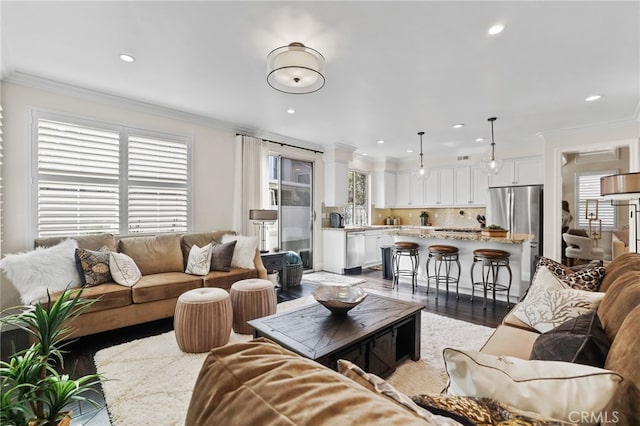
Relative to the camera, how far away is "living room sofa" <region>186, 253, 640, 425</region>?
1.61 ft

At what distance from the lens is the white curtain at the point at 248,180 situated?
4.70 m

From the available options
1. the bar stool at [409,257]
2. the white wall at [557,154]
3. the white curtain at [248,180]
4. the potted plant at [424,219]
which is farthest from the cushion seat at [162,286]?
the potted plant at [424,219]

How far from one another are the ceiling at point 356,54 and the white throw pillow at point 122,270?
1.92 meters

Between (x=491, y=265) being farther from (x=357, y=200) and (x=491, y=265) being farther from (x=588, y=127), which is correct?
(x=357, y=200)

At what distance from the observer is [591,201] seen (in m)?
6.46

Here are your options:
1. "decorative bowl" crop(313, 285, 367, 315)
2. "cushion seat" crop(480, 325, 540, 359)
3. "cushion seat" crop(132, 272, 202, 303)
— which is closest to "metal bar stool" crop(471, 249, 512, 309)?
"cushion seat" crop(480, 325, 540, 359)

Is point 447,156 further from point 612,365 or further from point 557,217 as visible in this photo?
point 612,365

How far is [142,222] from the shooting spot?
3891 millimetres

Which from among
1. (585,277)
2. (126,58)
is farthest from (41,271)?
(585,277)

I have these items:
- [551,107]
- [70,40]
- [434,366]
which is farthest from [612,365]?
[551,107]

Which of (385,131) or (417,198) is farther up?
(385,131)

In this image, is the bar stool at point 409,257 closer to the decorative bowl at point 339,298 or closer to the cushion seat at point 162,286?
the decorative bowl at point 339,298

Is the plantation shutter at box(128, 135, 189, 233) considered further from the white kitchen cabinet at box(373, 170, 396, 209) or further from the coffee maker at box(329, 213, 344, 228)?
the white kitchen cabinet at box(373, 170, 396, 209)

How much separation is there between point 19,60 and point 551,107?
6010 millimetres
